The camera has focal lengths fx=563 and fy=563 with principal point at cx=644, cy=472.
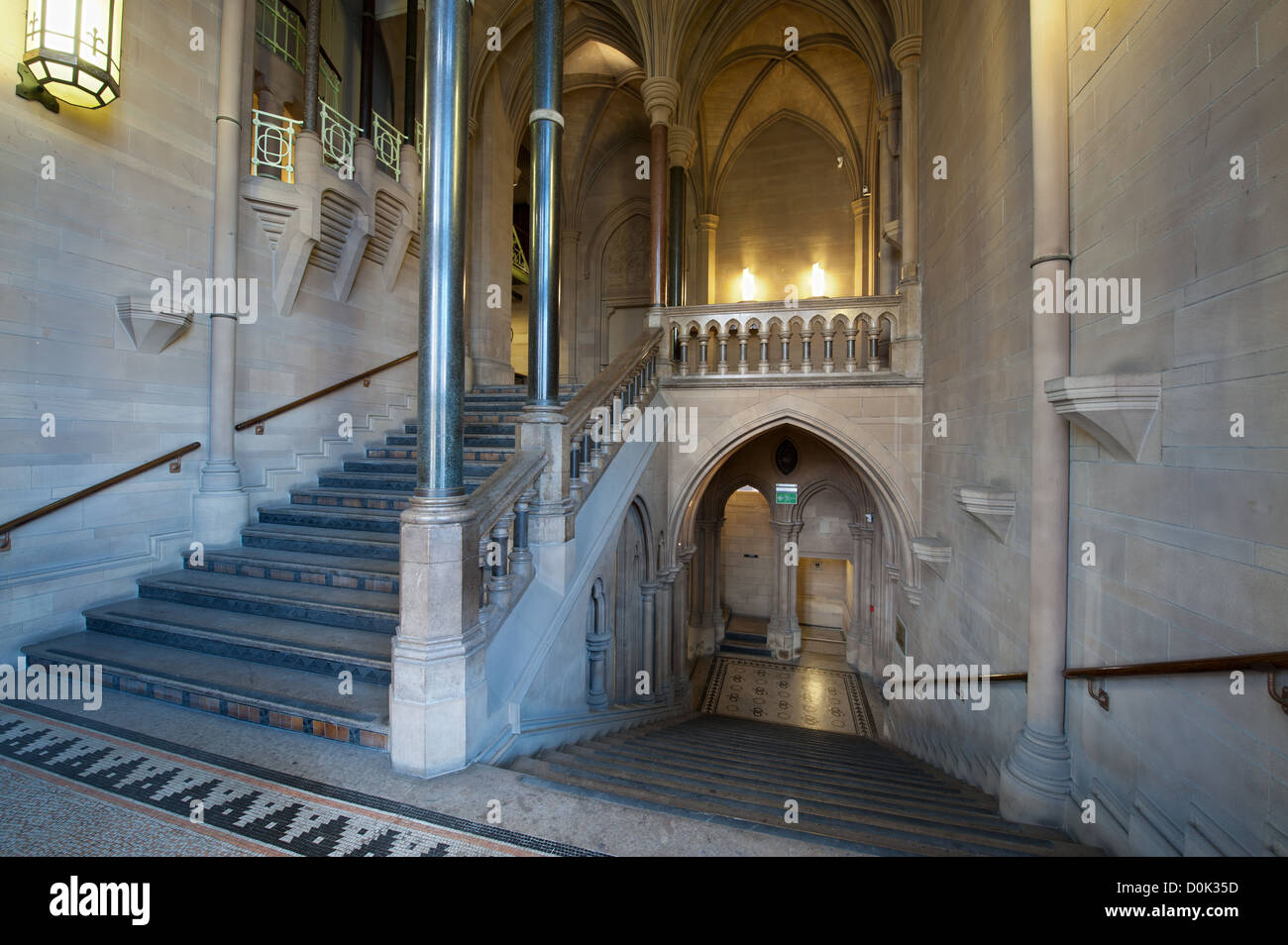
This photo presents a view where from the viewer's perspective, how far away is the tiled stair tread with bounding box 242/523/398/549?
4.29m

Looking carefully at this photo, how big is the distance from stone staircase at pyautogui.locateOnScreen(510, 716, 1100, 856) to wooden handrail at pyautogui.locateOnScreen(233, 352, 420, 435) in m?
3.61

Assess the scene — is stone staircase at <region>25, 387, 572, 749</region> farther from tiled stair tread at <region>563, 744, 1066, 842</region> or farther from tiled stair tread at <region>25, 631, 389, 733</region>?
tiled stair tread at <region>563, 744, 1066, 842</region>

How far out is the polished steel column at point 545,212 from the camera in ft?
12.8

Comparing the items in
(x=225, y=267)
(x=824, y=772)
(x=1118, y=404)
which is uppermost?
(x=225, y=267)

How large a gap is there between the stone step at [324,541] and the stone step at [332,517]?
0.06m

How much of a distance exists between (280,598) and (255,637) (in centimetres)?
39

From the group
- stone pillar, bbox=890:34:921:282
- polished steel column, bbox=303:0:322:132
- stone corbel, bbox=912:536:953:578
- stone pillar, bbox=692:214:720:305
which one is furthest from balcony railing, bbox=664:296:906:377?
stone pillar, bbox=692:214:720:305

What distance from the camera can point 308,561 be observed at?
13.6ft

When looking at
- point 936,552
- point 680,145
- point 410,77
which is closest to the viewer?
point 936,552

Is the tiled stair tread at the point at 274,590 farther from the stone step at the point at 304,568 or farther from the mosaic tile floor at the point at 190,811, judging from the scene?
the mosaic tile floor at the point at 190,811

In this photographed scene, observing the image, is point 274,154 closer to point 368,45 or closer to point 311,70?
point 311,70

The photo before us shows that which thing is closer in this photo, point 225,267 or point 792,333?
point 225,267

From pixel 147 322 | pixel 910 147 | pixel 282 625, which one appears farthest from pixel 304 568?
pixel 910 147

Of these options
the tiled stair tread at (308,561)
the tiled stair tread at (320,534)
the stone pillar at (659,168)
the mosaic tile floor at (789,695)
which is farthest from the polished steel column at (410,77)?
the mosaic tile floor at (789,695)
